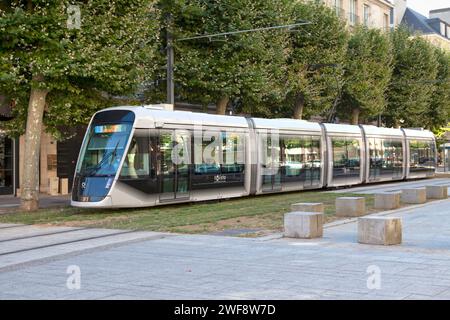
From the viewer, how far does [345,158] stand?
2816 centimetres

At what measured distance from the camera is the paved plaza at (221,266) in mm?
6688

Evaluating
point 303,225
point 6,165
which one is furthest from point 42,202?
point 303,225

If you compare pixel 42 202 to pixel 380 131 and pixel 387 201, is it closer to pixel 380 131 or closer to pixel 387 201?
pixel 387 201

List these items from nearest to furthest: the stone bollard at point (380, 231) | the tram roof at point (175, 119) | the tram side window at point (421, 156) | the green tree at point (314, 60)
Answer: the stone bollard at point (380, 231), the tram roof at point (175, 119), the green tree at point (314, 60), the tram side window at point (421, 156)

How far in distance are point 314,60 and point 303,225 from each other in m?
21.8

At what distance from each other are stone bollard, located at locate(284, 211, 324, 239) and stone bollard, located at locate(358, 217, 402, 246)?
3.17 feet

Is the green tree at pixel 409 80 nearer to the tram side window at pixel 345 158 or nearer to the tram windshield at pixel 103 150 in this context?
the tram side window at pixel 345 158

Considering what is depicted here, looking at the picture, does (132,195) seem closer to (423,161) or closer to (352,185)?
(352,185)

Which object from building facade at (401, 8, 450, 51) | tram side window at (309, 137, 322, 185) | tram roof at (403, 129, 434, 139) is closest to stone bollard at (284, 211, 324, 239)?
tram side window at (309, 137, 322, 185)

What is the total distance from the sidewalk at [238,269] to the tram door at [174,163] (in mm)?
6235

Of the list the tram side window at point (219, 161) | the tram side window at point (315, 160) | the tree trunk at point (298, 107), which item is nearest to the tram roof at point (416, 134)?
the tree trunk at point (298, 107)

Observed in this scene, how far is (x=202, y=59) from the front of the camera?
24.6 metres

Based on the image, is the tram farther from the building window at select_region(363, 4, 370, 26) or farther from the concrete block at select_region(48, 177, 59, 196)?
the building window at select_region(363, 4, 370, 26)

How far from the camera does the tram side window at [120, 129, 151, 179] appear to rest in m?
17.0
